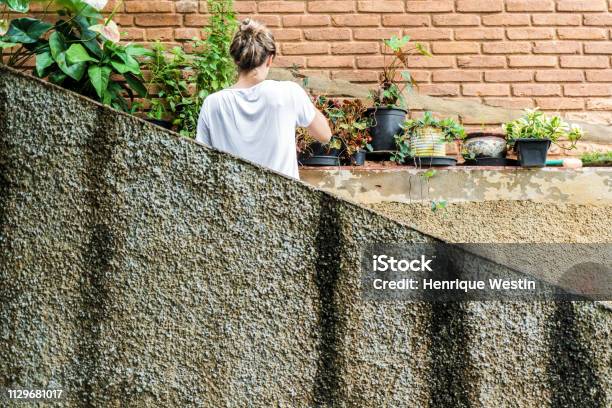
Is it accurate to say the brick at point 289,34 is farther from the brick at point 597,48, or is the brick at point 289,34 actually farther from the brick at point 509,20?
the brick at point 597,48

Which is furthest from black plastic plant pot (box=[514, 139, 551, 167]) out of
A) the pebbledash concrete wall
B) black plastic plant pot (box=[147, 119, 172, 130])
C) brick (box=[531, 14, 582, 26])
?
black plastic plant pot (box=[147, 119, 172, 130])

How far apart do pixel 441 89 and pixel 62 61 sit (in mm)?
2270

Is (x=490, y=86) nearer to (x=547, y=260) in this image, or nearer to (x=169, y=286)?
(x=547, y=260)

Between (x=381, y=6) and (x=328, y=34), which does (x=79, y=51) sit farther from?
(x=381, y=6)

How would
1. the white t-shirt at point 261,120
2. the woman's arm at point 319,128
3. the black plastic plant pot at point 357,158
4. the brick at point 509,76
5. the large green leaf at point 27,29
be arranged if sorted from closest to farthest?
1. the white t-shirt at point 261,120
2. the woman's arm at point 319,128
3. the large green leaf at point 27,29
4. the black plastic plant pot at point 357,158
5. the brick at point 509,76

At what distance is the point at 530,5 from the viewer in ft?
12.1

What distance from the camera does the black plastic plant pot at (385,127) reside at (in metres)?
3.47

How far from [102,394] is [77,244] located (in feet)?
1.32

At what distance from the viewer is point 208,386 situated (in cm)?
153

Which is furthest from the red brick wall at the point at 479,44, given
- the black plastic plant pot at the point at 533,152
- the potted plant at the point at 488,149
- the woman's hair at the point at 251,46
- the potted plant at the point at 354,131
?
the woman's hair at the point at 251,46

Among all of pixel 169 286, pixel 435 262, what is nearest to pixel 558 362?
pixel 435 262

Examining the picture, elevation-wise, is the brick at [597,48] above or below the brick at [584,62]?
above

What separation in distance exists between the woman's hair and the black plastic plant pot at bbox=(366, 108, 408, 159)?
49.1 inches

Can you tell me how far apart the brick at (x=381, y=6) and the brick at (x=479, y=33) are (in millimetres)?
400
